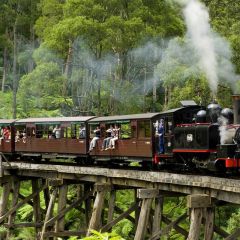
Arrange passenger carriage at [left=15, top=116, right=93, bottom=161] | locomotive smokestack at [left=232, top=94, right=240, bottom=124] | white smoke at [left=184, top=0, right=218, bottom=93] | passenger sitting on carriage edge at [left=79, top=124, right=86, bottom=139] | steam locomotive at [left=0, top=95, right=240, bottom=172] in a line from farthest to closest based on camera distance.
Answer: passenger carriage at [left=15, top=116, right=93, bottom=161] < passenger sitting on carriage edge at [left=79, top=124, right=86, bottom=139] < white smoke at [left=184, top=0, right=218, bottom=93] < steam locomotive at [left=0, top=95, right=240, bottom=172] < locomotive smokestack at [left=232, top=94, right=240, bottom=124]

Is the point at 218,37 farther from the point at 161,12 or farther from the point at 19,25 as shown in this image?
the point at 19,25

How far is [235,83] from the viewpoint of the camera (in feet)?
83.5

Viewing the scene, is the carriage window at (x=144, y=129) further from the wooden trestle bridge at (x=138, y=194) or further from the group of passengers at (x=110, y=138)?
the wooden trestle bridge at (x=138, y=194)

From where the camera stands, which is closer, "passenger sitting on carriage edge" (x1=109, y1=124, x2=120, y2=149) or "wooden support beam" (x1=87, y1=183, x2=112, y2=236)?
"wooden support beam" (x1=87, y1=183, x2=112, y2=236)

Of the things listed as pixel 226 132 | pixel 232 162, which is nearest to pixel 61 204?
pixel 226 132

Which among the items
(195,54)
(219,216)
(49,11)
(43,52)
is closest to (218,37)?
(195,54)

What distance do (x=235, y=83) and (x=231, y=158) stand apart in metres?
8.80

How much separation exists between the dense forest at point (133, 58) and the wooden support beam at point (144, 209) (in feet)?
21.0

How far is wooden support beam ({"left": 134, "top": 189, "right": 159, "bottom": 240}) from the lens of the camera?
54.1ft

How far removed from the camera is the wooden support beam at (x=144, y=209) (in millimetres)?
16500

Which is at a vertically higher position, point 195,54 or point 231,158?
point 195,54

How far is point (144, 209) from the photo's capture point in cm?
1681

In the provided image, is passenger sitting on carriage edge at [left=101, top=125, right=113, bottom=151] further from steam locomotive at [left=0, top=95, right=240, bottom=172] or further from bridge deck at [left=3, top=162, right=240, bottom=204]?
bridge deck at [left=3, top=162, right=240, bottom=204]

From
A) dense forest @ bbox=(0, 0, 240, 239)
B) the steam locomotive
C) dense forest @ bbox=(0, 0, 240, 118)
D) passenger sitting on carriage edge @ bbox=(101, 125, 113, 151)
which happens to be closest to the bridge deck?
the steam locomotive
